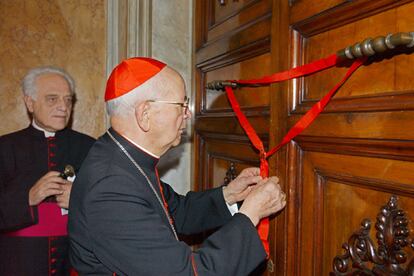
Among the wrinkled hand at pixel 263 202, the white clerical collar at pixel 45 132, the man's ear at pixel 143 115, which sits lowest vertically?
the wrinkled hand at pixel 263 202

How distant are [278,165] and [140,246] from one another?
49 centimetres

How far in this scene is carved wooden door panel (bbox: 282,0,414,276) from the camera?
0.81 meters

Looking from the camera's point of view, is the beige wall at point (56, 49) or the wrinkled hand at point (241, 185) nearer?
the wrinkled hand at point (241, 185)

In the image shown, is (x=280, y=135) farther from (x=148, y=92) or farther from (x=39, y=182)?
(x=39, y=182)

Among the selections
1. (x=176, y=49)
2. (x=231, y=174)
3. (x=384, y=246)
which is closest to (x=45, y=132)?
(x=176, y=49)

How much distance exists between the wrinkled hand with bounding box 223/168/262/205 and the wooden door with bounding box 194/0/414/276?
80 millimetres

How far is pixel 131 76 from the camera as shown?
114cm

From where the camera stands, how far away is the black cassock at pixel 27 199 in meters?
1.81

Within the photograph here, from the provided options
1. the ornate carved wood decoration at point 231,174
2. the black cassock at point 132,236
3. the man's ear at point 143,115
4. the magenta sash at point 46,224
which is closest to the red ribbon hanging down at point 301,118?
the black cassock at point 132,236

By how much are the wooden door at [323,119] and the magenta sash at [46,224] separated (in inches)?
35.3

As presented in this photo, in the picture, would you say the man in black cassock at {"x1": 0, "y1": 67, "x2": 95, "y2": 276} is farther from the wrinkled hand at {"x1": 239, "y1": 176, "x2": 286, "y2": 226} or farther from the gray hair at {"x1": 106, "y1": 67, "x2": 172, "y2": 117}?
the wrinkled hand at {"x1": 239, "y1": 176, "x2": 286, "y2": 226}

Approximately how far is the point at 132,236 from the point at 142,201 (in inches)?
4.0

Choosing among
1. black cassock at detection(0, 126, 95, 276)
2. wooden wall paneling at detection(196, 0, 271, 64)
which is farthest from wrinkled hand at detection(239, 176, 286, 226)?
black cassock at detection(0, 126, 95, 276)

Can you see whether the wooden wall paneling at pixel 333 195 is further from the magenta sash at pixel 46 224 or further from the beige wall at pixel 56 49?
the beige wall at pixel 56 49
